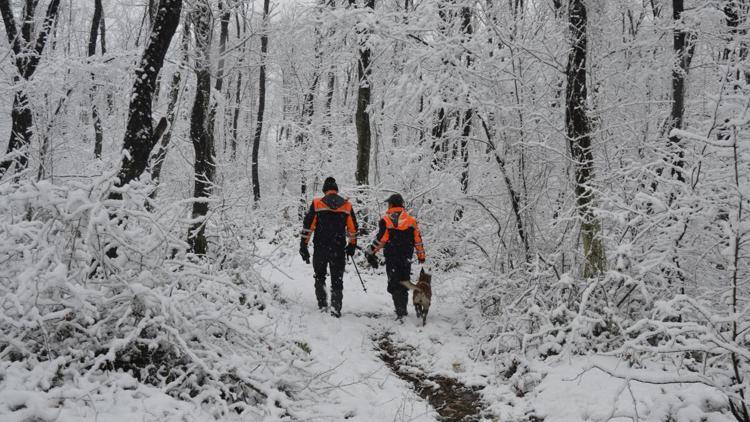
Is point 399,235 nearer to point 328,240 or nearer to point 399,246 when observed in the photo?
point 399,246

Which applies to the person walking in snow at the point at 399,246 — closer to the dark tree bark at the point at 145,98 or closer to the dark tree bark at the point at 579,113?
the dark tree bark at the point at 579,113

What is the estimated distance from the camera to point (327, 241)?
7762 millimetres

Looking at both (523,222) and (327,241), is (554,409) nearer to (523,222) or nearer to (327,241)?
(523,222)

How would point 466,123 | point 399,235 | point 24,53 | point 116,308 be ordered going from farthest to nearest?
point 24,53, point 399,235, point 466,123, point 116,308

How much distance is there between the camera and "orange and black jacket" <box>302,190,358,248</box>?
307 inches

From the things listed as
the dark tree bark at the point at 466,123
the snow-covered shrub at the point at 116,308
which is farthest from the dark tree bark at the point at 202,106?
the dark tree bark at the point at 466,123

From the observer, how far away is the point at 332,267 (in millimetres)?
7820

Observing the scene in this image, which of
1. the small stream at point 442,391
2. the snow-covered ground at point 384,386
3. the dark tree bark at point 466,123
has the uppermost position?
the dark tree bark at point 466,123

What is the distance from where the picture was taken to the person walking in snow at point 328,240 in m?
7.78

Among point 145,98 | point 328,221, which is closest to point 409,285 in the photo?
point 328,221

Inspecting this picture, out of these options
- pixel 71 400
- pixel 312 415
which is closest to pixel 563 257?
pixel 312 415

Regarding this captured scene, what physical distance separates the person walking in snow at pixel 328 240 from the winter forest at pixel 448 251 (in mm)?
445

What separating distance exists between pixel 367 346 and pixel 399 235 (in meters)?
1.93

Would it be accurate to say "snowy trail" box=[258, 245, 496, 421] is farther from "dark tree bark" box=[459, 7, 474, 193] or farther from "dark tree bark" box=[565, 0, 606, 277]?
"dark tree bark" box=[565, 0, 606, 277]
